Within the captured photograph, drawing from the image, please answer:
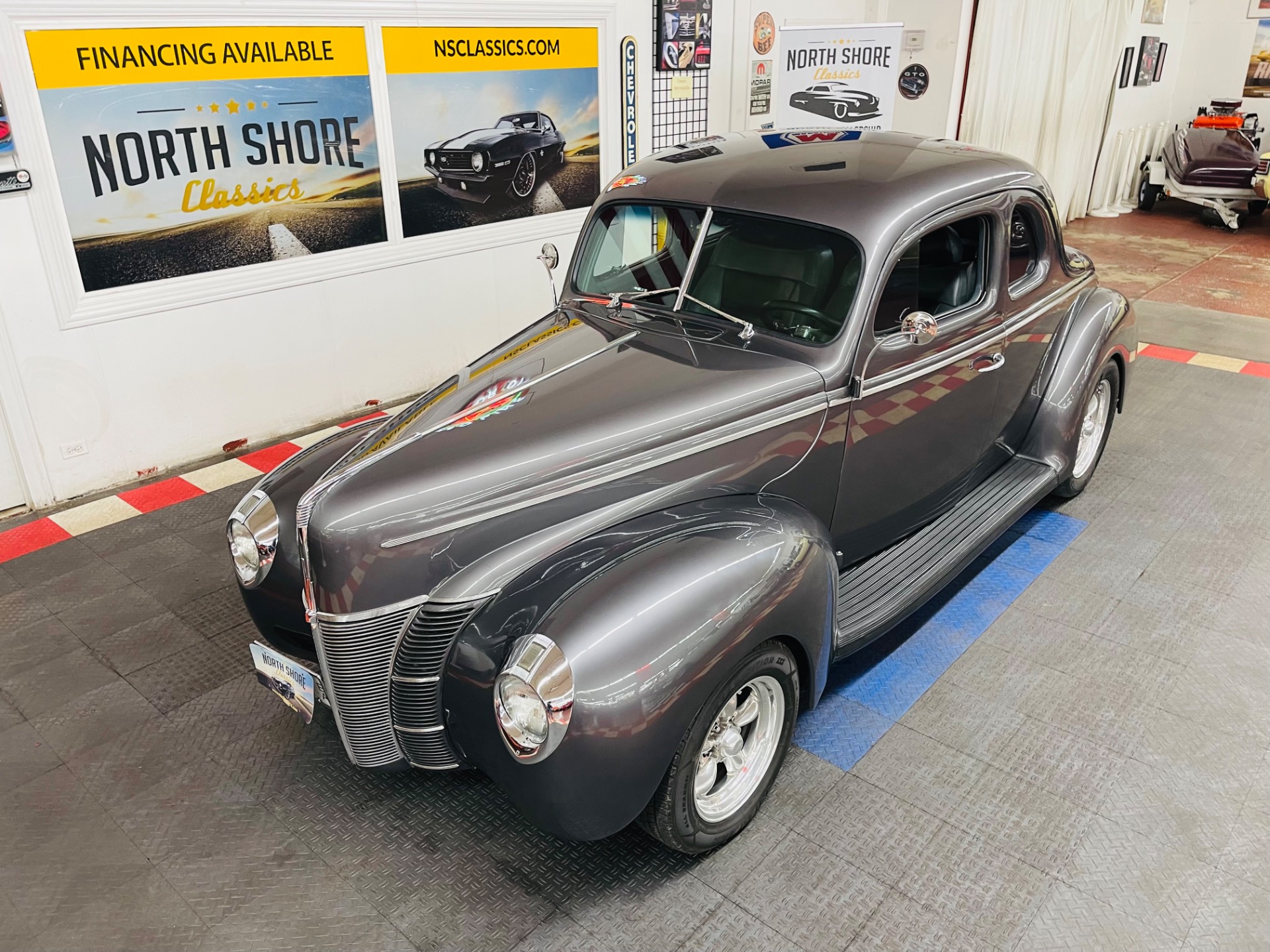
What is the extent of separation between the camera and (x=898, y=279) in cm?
324

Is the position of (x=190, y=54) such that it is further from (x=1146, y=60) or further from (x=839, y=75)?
(x=1146, y=60)

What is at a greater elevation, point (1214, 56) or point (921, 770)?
point (1214, 56)

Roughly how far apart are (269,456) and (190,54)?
86.8 inches

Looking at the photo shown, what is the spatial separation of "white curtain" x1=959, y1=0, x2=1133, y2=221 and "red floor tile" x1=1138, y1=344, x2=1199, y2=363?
338 centimetres

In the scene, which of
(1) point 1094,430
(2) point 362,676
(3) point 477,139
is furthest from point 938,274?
(3) point 477,139

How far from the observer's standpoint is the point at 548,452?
2.68 meters

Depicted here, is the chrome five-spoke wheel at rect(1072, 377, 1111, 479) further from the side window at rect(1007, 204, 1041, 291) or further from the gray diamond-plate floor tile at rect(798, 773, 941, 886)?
the gray diamond-plate floor tile at rect(798, 773, 941, 886)

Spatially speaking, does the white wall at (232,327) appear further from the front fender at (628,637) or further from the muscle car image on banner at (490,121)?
the front fender at (628,637)

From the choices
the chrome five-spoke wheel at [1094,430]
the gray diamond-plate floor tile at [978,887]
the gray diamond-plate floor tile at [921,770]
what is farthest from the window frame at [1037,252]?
the gray diamond-plate floor tile at [978,887]

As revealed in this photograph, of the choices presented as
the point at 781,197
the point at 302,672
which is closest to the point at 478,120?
the point at 781,197

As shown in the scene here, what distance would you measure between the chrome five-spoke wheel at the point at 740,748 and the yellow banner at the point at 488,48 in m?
4.68

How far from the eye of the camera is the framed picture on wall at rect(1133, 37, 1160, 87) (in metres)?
12.6

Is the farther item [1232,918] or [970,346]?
[970,346]

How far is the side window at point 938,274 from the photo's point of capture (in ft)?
10.6
